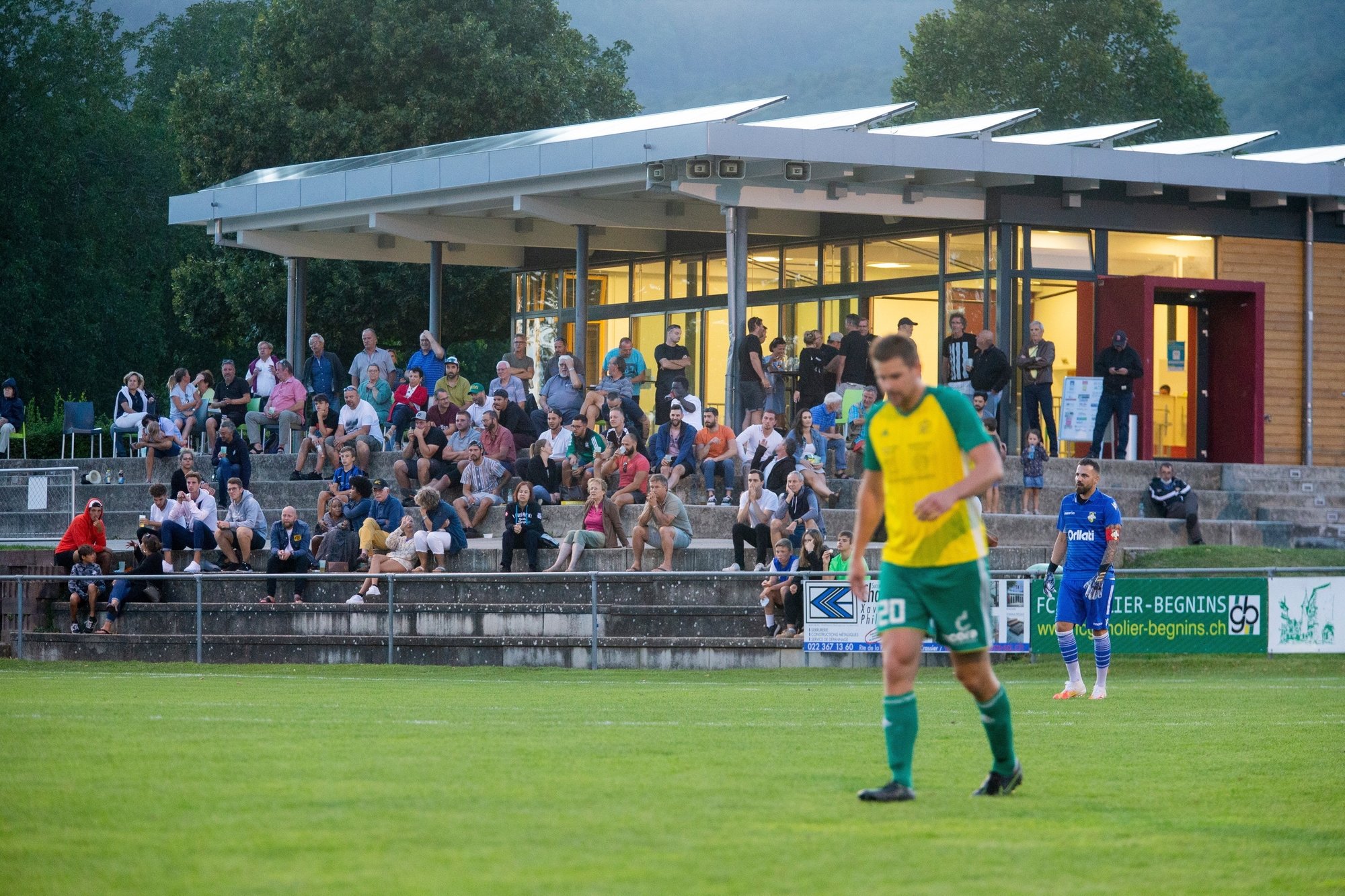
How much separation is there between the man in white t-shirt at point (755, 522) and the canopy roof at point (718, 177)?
18.7 feet

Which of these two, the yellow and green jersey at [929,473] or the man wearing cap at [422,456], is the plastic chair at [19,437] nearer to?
the man wearing cap at [422,456]

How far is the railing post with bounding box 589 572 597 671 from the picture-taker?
19156 mm

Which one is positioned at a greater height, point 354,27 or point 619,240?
point 354,27

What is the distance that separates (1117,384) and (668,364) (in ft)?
21.8

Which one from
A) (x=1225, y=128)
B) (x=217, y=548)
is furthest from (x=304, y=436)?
(x=1225, y=128)

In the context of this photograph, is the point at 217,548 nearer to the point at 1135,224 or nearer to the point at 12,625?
the point at 12,625

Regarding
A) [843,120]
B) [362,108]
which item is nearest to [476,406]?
[843,120]

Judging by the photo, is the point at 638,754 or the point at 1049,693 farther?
the point at 1049,693

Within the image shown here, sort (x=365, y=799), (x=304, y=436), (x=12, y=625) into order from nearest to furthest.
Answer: (x=365, y=799)
(x=12, y=625)
(x=304, y=436)

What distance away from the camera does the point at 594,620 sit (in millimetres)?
19281

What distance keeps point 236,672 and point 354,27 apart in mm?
26565

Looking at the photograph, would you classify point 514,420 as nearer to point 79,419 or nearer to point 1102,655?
point 1102,655

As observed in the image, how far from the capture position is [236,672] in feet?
62.2

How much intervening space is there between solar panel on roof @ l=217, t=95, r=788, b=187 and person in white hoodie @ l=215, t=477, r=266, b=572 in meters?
7.03
